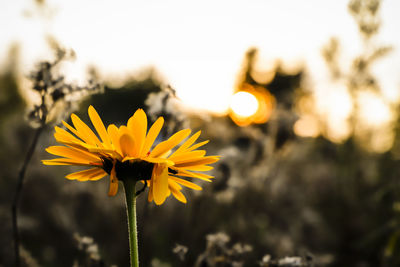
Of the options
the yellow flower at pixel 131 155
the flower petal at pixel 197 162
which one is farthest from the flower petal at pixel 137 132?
the flower petal at pixel 197 162

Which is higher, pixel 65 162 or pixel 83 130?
pixel 83 130

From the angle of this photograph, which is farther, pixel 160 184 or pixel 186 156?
pixel 186 156

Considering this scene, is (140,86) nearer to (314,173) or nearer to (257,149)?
(314,173)

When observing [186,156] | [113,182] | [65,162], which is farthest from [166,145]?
[65,162]

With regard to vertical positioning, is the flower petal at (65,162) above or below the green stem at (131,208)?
above

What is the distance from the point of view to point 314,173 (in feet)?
17.2

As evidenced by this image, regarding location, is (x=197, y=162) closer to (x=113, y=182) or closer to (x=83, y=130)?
(x=113, y=182)

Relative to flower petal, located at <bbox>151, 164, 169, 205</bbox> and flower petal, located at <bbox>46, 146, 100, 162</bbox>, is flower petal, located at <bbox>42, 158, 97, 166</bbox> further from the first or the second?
flower petal, located at <bbox>151, 164, 169, 205</bbox>

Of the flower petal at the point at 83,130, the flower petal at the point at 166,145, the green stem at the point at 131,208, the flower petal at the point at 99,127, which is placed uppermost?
the flower petal at the point at 99,127

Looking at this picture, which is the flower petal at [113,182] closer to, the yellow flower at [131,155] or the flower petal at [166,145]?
the yellow flower at [131,155]

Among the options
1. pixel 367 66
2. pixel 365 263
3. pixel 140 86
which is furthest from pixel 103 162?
pixel 140 86

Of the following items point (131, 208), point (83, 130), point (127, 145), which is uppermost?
point (83, 130)

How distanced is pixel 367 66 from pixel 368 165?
2513mm

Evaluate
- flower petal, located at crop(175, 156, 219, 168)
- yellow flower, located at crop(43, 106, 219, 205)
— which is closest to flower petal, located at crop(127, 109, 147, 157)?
yellow flower, located at crop(43, 106, 219, 205)
